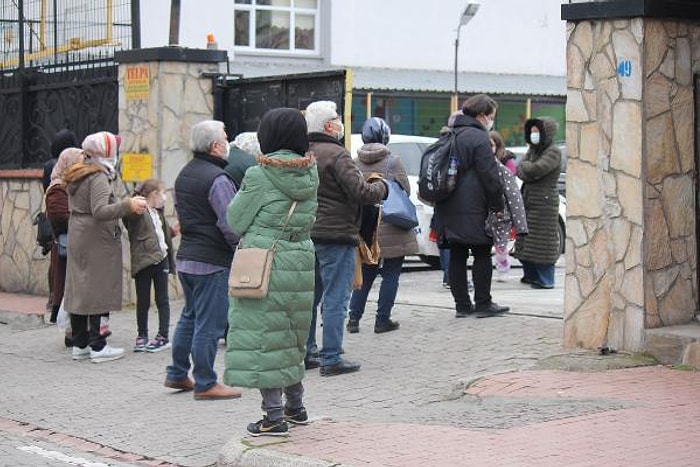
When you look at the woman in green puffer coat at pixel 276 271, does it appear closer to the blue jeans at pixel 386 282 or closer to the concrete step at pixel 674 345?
the concrete step at pixel 674 345

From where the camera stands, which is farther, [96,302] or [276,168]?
[96,302]

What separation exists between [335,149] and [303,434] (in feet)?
8.65

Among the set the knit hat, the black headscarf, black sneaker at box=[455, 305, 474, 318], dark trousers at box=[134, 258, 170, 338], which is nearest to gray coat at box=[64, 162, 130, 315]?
the knit hat

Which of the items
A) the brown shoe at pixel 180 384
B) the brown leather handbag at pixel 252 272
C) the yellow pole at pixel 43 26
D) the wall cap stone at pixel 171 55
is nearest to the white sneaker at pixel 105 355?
the brown shoe at pixel 180 384

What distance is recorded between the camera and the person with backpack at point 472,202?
11.2m

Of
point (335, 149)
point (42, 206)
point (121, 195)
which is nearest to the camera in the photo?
point (335, 149)

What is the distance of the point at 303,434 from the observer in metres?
7.75

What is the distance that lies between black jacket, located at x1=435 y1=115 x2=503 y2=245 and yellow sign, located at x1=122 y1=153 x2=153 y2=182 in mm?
3953

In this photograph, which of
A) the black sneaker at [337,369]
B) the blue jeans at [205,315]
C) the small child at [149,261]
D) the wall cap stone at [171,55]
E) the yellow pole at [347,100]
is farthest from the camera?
the wall cap stone at [171,55]

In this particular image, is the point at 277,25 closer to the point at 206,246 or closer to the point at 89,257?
the point at 89,257

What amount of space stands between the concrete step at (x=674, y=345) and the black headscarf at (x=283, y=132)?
3232 mm

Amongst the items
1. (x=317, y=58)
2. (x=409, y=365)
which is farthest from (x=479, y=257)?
(x=317, y=58)

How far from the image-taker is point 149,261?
1135 centimetres

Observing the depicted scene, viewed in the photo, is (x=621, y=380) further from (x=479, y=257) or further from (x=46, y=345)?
(x=46, y=345)
